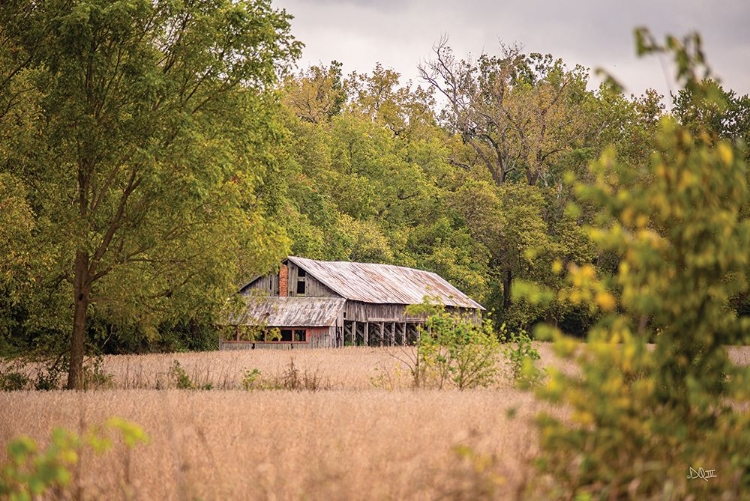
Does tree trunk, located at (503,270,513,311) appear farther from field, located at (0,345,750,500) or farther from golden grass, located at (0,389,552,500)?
golden grass, located at (0,389,552,500)

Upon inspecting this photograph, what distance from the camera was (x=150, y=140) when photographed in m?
20.7

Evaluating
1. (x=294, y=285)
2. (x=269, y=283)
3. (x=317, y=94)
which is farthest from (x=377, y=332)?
(x=317, y=94)

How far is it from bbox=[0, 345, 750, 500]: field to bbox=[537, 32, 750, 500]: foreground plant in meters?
0.39

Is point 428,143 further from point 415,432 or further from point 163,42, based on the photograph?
point 415,432

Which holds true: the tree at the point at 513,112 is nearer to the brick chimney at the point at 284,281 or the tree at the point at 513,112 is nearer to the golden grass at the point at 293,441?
the brick chimney at the point at 284,281

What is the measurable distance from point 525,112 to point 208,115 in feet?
173

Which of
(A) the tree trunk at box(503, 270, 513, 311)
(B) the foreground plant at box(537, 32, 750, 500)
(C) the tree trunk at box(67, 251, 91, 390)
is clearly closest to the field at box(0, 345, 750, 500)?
(B) the foreground plant at box(537, 32, 750, 500)

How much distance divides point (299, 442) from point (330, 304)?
42429mm

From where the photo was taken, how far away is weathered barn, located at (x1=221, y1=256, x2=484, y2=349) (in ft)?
174

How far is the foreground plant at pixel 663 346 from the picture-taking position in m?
5.24

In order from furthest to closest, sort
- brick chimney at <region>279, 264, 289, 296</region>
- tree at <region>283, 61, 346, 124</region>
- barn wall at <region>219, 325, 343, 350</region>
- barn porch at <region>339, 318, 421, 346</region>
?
tree at <region>283, 61, 346, 124</region>, barn porch at <region>339, 318, 421, 346</region>, brick chimney at <region>279, 264, 289, 296</region>, barn wall at <region>219, 325, 343, 350</region>

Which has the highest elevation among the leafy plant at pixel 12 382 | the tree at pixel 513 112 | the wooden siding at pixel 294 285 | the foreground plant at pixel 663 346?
the tree at pixel 513 112

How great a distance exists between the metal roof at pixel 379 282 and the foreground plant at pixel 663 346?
45300mm
